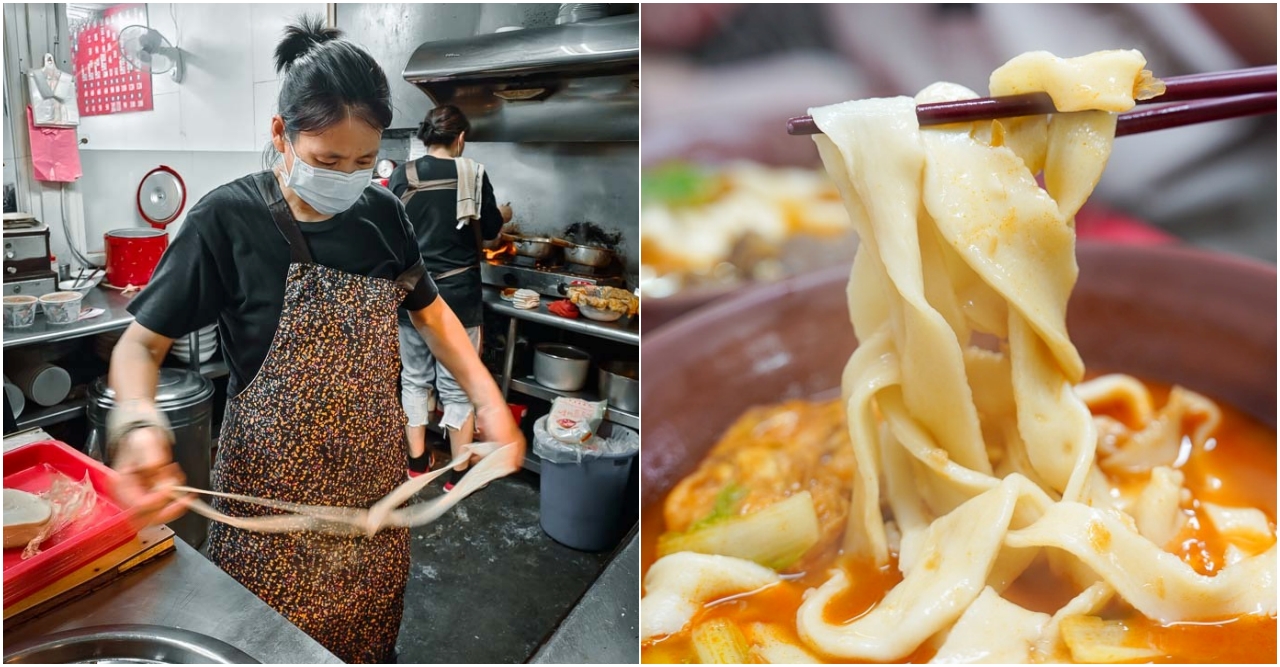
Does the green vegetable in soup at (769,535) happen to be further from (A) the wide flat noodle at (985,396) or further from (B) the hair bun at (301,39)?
(B) the hair bun at (301,39)

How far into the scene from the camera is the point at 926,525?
113 cm

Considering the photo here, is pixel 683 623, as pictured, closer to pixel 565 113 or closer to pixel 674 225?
pixel 565 113

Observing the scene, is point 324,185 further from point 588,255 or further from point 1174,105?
point 1174,105

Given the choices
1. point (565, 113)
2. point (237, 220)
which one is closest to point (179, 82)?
point (237, 220)

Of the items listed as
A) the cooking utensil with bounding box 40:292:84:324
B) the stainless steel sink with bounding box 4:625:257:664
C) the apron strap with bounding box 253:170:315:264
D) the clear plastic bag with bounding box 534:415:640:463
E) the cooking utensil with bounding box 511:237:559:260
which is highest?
the apron strap with bounding box 253:170:315:264

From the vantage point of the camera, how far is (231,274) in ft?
3.12

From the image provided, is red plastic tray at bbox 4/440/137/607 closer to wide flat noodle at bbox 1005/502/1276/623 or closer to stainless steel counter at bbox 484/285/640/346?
stainless steel counter at bbox 484/285/640/346

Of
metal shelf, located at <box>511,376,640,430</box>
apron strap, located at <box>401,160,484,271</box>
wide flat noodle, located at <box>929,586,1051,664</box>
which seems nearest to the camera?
wide flat noodle, located at <box>929,586,1051,664</box>

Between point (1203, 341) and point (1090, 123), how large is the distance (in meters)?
0.63

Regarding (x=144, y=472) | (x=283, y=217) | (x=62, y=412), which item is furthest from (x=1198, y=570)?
(x=62, y=412)

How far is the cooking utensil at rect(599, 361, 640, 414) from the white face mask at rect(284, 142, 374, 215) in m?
0.43

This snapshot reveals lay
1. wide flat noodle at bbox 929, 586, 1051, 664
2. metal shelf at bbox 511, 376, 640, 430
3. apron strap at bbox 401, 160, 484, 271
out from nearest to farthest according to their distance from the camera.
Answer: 1. wide flat noodle at bbox 929, 586, 1051, 664
2. apron strap at bbox 401, 160, 484, 271
3. metal shelf at bbox 511, 376, 640, 430

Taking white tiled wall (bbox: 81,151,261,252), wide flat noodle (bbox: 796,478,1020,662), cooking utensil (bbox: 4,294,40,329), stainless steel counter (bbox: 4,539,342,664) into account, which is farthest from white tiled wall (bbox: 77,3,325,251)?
wide flat noodle (bbox: 796,478,1020,662)

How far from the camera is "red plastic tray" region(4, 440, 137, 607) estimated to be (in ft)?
3.18
